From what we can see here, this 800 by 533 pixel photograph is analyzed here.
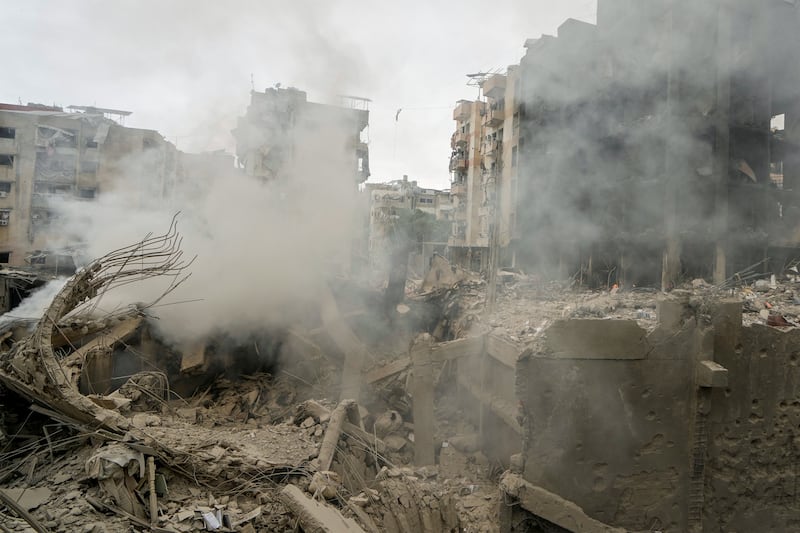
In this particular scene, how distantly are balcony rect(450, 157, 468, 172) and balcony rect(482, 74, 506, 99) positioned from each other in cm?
525

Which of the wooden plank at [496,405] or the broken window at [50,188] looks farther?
the broken window at [50,188]

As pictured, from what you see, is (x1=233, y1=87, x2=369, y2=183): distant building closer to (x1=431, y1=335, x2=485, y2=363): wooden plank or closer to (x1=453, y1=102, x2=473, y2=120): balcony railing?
(x1=431, y1=335, x2=485, y2=363): wooden plank

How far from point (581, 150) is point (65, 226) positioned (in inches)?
833

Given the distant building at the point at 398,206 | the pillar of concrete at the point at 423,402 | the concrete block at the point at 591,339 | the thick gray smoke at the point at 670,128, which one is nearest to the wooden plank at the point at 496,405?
the pillar of concrete at the point at 423,402

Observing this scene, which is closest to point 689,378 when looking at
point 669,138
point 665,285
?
point 665,285

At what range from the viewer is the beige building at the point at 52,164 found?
22.5 meters

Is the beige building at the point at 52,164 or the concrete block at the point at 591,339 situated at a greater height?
the beige building at the point at 52,164

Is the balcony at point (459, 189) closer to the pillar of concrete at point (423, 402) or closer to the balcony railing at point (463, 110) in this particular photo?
the balcony railing at point (463, 110)

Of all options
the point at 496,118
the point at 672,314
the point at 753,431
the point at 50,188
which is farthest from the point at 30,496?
the point at 50,188

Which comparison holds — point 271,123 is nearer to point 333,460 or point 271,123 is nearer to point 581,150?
point 581,150

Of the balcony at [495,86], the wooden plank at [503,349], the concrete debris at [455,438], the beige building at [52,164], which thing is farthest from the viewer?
the balcony at [495,86]

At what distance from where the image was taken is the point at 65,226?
20766mm

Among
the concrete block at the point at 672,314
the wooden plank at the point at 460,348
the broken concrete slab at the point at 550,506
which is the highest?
the concrete block at the point at 672,314

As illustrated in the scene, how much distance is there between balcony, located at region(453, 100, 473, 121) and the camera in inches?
1134
